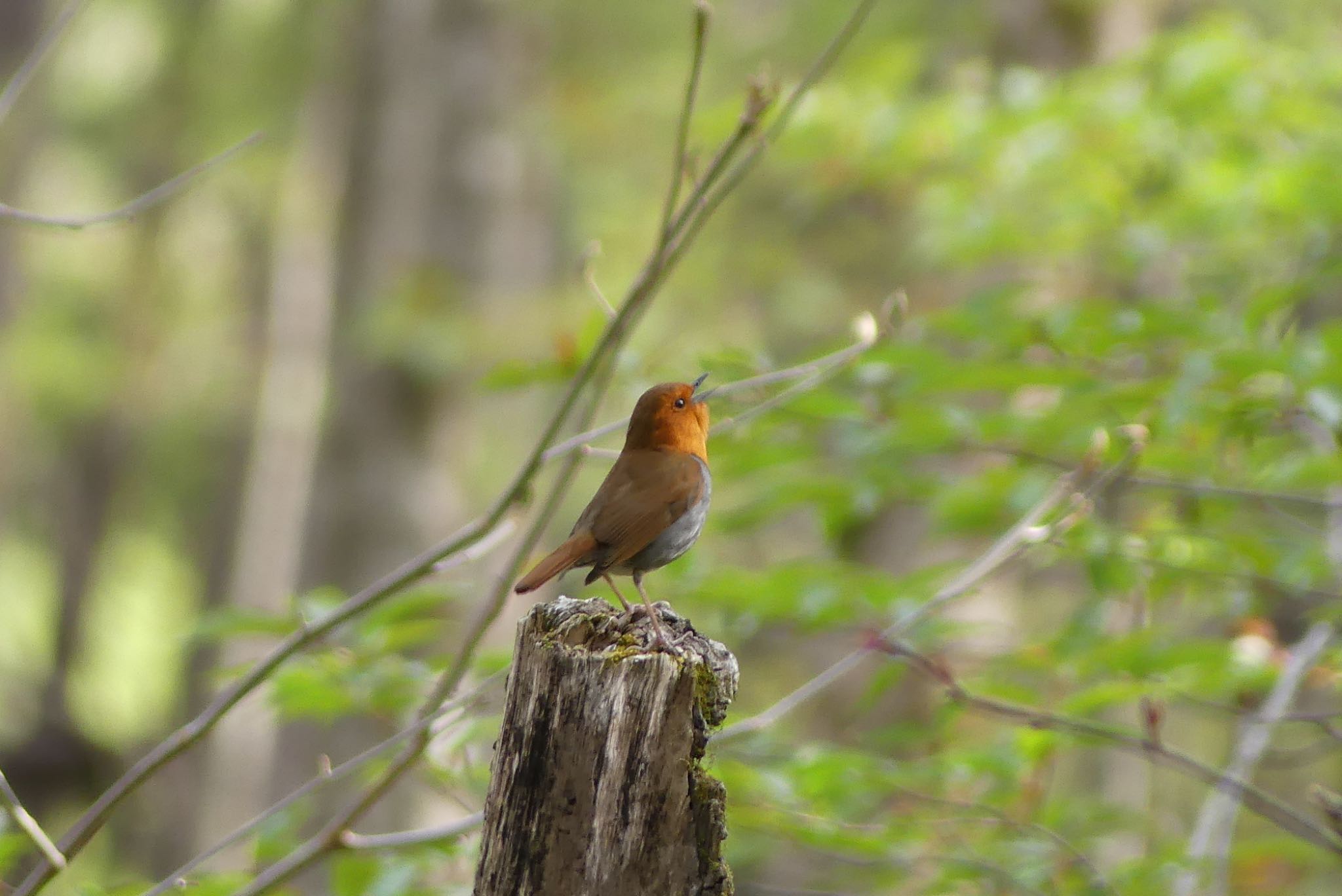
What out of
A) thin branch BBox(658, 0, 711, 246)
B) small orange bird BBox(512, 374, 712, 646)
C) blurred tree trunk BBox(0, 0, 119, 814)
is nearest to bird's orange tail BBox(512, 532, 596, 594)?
small orange bird BBox(512, 374, 712, 646)

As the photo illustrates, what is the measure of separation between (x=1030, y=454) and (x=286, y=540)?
686 inches

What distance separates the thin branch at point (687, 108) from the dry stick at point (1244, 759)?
1.84 metres

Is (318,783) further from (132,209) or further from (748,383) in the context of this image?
(132,209)

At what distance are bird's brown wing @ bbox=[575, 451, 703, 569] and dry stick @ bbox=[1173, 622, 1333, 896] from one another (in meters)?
1.51

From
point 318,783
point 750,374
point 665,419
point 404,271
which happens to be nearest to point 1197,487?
point 750,374

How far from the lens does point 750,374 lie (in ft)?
10.2

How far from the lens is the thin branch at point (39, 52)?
2.57 meters

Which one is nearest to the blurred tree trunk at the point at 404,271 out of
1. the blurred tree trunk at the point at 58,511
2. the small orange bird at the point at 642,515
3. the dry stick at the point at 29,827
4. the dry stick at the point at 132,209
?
the blurred tree trunk at the point at 58,511

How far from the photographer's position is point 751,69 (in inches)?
338

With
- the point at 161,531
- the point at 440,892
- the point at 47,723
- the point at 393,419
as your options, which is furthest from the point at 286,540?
the point at 440,892

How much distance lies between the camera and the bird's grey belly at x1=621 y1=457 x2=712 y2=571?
2.48m

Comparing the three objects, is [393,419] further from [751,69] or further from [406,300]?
[751,69]

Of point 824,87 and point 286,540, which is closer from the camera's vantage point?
point 824,87

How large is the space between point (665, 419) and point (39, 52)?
1486 millimetres
